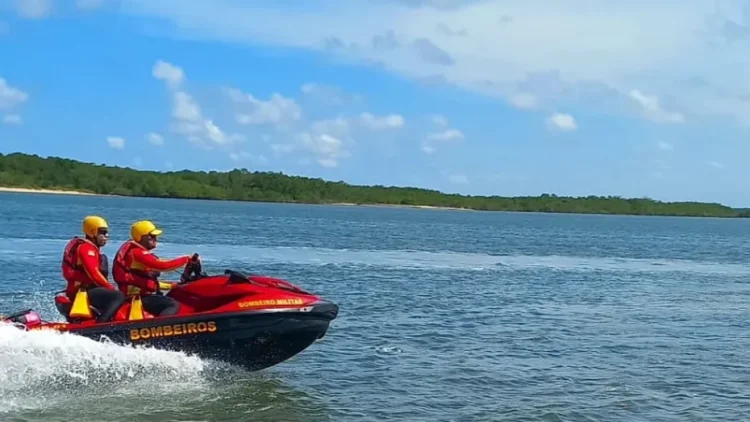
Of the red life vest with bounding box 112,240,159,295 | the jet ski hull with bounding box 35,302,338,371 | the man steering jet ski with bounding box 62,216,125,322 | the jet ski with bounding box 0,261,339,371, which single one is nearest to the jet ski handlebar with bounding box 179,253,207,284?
the jet ski with bounding box 0,261,339,371

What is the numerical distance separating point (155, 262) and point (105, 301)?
2.27ft

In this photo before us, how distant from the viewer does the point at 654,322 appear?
1894 cm

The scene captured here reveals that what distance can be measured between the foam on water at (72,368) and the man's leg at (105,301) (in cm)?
33

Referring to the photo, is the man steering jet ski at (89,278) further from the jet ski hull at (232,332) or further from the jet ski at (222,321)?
the jet ski hull at (232,332)

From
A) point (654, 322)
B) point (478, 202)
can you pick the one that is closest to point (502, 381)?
point (654, 322)

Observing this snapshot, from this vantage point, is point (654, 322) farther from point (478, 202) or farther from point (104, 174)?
point (478, 202)

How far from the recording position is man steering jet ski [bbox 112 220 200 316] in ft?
36.1

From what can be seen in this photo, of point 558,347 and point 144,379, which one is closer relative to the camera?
point 144,379

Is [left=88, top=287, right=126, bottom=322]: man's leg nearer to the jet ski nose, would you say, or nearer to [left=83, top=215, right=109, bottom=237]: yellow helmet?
[left=83, top=215, right=109, bottom=237]: yellow helmet

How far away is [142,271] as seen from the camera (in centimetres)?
1106

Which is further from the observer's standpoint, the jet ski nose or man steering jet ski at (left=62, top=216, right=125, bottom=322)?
the jet ski nose

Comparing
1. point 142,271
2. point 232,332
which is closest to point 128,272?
point 142,271

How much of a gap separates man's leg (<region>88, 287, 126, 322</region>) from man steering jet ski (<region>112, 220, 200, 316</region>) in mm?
284

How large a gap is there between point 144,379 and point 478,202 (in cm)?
17079
